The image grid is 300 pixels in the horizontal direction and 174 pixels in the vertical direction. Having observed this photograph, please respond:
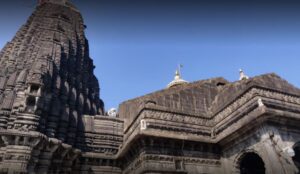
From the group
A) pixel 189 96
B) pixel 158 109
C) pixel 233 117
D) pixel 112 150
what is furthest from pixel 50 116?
pixel 233 117

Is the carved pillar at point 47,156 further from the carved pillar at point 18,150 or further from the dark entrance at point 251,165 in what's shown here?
the dark entrance at point 251,165

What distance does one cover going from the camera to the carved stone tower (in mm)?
15961

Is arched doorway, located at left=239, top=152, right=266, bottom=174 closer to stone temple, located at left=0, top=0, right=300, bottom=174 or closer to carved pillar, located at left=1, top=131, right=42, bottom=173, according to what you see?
stone temple, located at left=0, top=0, right=300, bottom=174

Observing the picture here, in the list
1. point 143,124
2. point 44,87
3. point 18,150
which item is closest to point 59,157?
point 18,150

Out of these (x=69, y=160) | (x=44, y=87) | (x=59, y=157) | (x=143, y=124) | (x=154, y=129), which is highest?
(x=44, y=87)

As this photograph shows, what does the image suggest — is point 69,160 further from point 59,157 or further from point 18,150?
point 18,150

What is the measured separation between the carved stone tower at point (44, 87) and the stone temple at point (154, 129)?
0.07 m

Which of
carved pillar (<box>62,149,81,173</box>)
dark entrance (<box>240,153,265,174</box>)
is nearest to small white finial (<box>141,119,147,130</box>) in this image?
carved pillar (<box>62,149,81,173</box>)

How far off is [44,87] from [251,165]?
1487 cm

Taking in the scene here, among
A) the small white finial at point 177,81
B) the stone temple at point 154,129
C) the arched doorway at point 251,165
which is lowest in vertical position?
the arched doorway at point 251,165

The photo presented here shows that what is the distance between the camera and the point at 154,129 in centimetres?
1543

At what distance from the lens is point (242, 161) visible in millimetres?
16062

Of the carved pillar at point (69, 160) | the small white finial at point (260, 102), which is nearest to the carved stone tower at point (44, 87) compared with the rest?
the carved pillar at point (69, 160)

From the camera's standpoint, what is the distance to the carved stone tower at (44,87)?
16.0 meters
